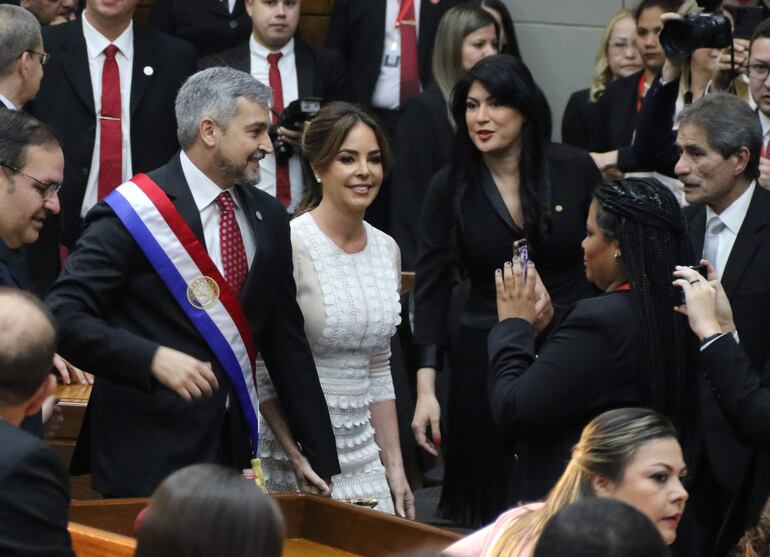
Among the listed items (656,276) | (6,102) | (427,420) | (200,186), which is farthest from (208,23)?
(656,276)

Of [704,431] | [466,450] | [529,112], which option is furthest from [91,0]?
[704,431]

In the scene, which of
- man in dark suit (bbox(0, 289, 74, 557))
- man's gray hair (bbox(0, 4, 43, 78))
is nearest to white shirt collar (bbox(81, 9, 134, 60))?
man's gray hair (bbox(0, 4, 43, 78))

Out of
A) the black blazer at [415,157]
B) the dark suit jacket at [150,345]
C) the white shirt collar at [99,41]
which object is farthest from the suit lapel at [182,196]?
the black blazer at [415,157]

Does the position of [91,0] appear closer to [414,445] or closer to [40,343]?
[414,445]

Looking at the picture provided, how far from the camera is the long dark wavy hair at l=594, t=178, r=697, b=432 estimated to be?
12.5 feet

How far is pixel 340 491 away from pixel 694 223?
1435 millimetres

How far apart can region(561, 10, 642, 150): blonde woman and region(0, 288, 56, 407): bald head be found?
4992mm

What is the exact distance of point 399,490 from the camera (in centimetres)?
477

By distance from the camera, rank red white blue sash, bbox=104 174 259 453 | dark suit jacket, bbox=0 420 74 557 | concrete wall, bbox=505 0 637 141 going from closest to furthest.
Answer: dark suit jacket, bbox=0 420 74 557 < red white blue sash, bbox=104 174 259 453 < concrete wall, bbox=505 0 637 141

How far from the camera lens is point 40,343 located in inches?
114

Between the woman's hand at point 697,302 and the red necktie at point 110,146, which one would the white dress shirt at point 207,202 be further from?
the red necktie at point 110,146

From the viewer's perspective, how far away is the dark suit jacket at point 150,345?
3.96 meters

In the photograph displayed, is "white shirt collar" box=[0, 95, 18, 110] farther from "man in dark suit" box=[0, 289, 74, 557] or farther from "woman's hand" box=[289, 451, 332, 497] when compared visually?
"man in dark suit" box=[0, 289, 74, 557]

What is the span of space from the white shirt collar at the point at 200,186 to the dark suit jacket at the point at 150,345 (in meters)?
0.03
